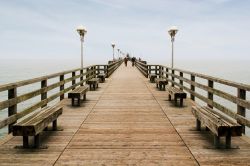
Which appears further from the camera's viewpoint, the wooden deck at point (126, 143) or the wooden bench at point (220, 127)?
the wooden bench at point (220, 127)

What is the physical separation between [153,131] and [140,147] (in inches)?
49.9

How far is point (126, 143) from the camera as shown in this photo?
5934 mm

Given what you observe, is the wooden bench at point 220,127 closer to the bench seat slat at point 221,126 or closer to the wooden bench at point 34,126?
the bench seat slat at point 221,126

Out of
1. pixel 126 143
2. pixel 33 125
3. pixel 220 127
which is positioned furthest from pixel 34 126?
pixel 220 127

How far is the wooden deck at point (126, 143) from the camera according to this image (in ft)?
16.4

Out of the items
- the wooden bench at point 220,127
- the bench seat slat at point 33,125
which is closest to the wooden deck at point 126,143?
the wooden bench at point 220,127

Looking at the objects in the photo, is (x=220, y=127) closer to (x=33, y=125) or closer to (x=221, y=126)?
(x=221, y=126)

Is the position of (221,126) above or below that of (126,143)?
above

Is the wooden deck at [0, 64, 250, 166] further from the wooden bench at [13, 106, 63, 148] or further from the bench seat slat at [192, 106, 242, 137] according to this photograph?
the bench seat slat at [192, 106, 242, 137]

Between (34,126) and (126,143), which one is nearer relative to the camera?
(34,126)

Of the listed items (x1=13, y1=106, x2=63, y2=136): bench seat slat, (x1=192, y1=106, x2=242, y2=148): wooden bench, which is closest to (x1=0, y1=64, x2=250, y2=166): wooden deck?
(x1=192, y1=106, x2=242, y2=148): wooden bench

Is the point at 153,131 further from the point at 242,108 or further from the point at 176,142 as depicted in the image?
the point at 242,108

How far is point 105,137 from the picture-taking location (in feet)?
21.0

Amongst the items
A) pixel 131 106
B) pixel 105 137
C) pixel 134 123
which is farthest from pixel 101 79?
pixel 105 137
